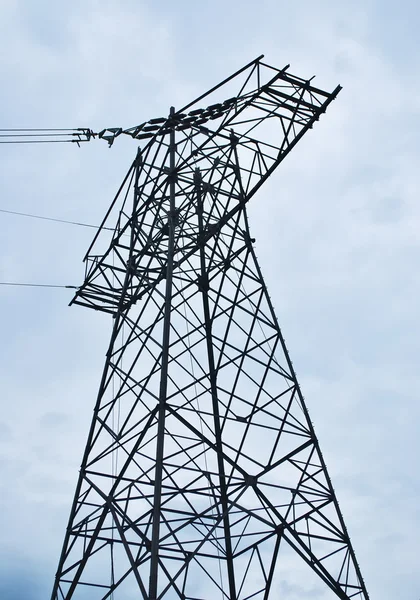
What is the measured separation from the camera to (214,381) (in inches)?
671

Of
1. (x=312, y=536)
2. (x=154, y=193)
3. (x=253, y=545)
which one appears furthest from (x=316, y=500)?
(x=154, y=193)

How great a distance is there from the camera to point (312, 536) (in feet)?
45.2

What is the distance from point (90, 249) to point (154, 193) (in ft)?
10.7

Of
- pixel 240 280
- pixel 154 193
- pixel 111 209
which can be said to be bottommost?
pixel 240 280

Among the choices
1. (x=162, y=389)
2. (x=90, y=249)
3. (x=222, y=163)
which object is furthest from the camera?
(x=90, y=249)

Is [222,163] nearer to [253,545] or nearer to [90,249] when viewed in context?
[90,249]

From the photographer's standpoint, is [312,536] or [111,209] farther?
[111,209]

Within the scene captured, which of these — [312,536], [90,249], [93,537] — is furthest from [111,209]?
[312,536]

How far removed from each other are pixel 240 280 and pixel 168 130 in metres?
5.13

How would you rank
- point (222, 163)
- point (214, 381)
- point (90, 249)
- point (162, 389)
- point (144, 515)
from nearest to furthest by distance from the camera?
point (162, 389) → point (144, 515) → point (214, 381) → point (222, 163) → point (90, 249)

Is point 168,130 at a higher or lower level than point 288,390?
higher

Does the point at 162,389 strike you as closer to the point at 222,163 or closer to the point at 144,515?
the point at 144,515

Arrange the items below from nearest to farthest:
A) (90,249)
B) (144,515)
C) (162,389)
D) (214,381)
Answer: (162,389) → (144,515) → (214,381) → (90,249)

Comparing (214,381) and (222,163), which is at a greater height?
(222,163)
